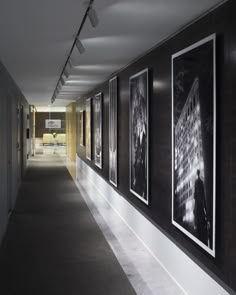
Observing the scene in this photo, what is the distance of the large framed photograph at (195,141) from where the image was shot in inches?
137

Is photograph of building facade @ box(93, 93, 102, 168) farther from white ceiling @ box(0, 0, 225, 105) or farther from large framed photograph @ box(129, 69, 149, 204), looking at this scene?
large framed photograph @ box(129, 69, 149, 204)

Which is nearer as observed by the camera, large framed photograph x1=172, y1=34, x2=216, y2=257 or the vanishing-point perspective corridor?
the vanishing-point perspective corridor

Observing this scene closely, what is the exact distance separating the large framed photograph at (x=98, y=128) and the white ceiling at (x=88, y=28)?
3207 millimetres

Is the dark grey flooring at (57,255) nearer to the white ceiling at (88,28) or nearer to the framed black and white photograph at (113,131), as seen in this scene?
the framed black and white photograph at (113,131)

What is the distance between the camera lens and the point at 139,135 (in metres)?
6.00

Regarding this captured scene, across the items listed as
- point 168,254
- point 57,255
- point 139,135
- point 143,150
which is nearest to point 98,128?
point 139,135

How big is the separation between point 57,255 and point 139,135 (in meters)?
2.00

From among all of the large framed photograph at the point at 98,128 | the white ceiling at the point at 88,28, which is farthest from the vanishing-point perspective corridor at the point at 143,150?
the large framed photograph at the point at 98,128

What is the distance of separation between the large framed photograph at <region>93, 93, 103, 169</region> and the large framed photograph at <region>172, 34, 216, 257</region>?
18.3 feet

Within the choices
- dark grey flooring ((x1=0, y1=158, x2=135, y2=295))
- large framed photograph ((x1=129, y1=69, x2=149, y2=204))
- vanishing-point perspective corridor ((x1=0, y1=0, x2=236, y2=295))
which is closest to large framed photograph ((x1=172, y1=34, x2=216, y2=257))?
vanishing-point perspective corridor ((x1=0, y1=0, x2=236, y2=295))

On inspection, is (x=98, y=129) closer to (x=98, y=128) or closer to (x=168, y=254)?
(x=98, y=128)

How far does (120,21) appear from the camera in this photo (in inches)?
→ 154

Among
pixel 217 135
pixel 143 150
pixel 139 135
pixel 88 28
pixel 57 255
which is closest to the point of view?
pixel 217 135

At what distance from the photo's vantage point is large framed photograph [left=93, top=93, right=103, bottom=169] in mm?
9953
